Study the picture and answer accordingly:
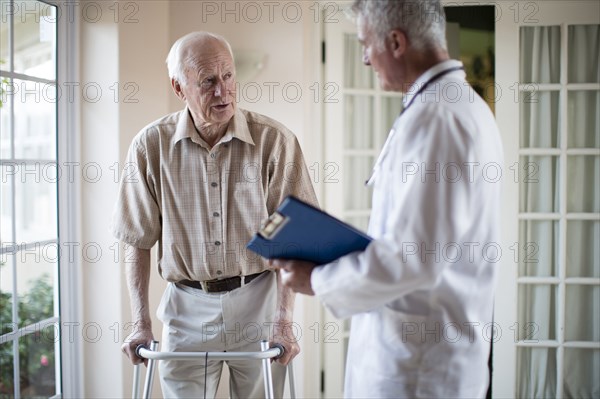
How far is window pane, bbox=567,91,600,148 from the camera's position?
3.20m

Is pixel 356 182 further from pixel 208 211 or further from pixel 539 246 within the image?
pixel 208 211

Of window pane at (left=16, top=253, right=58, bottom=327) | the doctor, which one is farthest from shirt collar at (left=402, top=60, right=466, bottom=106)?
window pane at (left=16, top=253, right=58, bottom=327)

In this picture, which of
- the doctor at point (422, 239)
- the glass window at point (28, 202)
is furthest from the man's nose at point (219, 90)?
the glass window at point (28, 202)

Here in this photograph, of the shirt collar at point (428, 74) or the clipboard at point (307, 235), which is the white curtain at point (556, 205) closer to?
the shirt collar at point (428, 74)

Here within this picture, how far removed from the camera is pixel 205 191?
2037 mm

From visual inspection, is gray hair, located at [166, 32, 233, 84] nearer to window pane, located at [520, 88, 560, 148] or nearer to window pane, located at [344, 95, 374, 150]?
window pane, located at [344, 95, 374, 150]

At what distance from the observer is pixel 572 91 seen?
3215 mm

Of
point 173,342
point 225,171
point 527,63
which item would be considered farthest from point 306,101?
point 173,342

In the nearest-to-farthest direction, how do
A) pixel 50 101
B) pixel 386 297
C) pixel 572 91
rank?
pixel 386 297 → pixel 50 101 → pixel 572 91

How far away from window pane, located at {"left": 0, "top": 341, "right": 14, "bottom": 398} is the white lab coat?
1.74 meters

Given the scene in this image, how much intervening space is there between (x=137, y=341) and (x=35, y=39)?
4.78 ft

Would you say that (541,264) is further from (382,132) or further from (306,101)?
(306,101)

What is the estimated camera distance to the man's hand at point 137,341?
1.95 metres

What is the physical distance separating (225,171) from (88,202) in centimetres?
122
